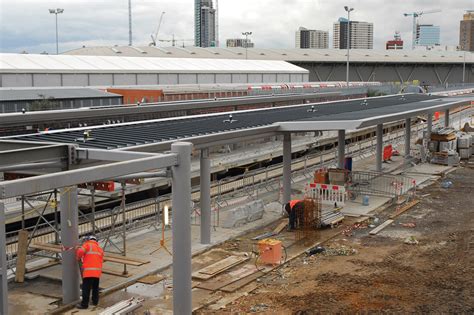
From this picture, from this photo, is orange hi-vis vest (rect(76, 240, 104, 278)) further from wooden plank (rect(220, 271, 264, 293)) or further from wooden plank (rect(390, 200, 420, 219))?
wooden plank (rect(390, 200, 420, 219))

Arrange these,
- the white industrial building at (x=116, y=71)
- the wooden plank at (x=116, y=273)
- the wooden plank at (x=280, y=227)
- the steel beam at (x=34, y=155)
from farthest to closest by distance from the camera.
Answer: the white industrial building at (x=116, y=71), the wooden plank at (x=280, y=227), the wooden plank at (x=116, y=273), the steel beam at (x=34, y=155)

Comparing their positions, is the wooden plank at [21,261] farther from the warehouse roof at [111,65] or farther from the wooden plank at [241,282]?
the warehouse roof at [111,65]

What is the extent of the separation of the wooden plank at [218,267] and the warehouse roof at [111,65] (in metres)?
28.7

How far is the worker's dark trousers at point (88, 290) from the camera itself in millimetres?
11812

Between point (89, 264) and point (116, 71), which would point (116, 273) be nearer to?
point (89, 264)

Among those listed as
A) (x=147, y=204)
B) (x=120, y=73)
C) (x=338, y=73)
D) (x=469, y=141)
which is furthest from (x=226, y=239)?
(x=338, y=73)

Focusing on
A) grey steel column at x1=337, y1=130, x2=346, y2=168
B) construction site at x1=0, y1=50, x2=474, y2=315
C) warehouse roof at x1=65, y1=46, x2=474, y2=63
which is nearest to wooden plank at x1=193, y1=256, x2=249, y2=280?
construction site at x1=0, y1=50, x2=474, y2=315

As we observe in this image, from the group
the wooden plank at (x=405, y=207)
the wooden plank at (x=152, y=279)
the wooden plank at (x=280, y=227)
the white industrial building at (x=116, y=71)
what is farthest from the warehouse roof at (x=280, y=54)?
the wooden plank at (x=152, y=279)

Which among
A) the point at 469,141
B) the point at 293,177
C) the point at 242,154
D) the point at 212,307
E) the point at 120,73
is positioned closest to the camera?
the point at 212,307

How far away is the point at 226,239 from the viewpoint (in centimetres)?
A: 1747

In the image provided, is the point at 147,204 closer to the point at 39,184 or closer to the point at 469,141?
the point at 39,184

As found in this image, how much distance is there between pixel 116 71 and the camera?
47500 millimetres

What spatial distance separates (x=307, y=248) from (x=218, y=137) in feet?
13.0

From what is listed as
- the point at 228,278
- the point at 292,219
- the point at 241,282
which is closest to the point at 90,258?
the point at 228,278
